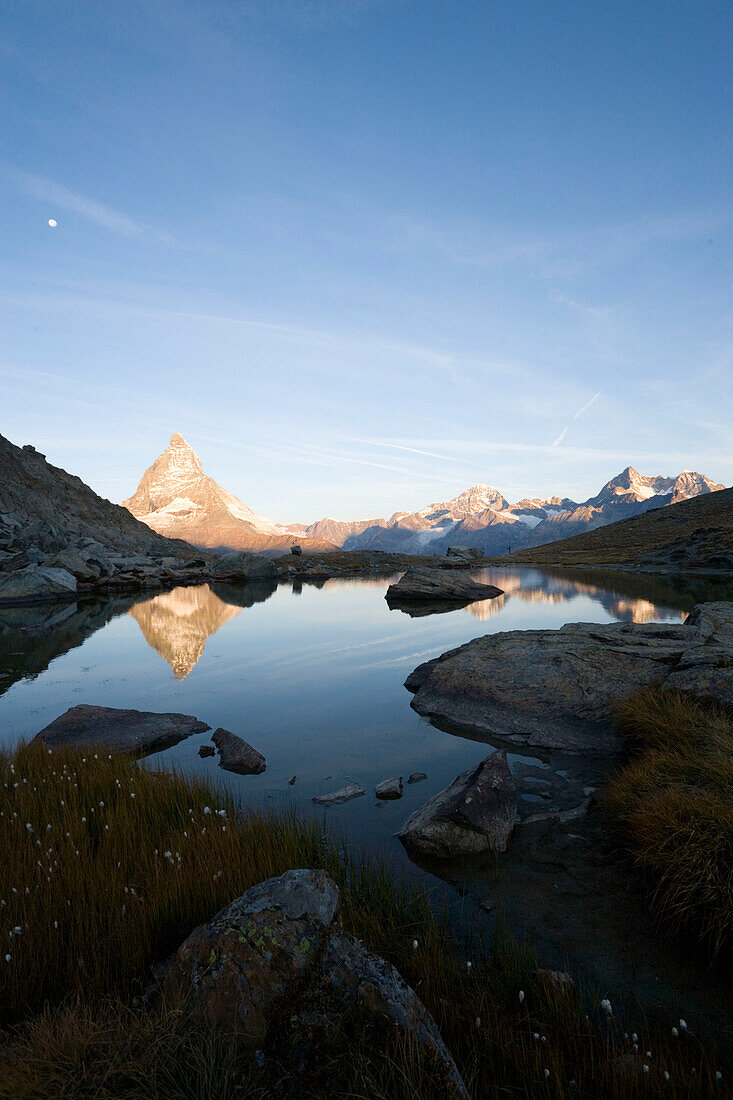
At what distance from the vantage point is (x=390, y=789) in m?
9.46

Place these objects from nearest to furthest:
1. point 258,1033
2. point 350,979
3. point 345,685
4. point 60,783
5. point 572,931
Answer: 1. point 258,1033
2. point 350,979
3. point 572,931
4. point 60,783
5. point 345,685

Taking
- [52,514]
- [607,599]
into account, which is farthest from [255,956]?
[52,514]

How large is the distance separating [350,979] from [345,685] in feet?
46.4

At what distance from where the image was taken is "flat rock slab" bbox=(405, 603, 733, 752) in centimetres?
1162

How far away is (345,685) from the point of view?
58.7 feet

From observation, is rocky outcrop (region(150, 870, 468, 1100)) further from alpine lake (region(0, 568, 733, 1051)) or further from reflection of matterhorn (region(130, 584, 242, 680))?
reflection of matterhorn (region(130, 584, 242, 680))

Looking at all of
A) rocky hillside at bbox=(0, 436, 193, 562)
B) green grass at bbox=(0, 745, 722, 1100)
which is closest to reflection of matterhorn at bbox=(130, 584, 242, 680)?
green grass at bbox=(0, 745, 722, 1100)

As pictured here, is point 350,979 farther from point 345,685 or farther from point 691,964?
point 345,685

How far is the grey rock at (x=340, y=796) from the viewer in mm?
9141

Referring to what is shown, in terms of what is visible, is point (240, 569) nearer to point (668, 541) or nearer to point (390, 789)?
point (390, 789)

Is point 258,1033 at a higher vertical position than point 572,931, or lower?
higher

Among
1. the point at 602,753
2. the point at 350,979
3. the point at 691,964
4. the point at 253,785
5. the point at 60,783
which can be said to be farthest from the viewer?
the point at 602,753

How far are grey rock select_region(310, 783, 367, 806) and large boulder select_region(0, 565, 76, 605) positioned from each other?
4469 cm

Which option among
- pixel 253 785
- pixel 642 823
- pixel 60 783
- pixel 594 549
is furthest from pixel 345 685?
pixel 594 549
